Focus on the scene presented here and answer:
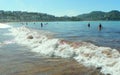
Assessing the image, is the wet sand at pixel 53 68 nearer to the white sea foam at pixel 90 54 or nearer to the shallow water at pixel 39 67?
the shallow water at pixel 39 67

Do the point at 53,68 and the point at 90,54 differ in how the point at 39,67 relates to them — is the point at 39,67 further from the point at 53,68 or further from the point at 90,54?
the point at 90,54


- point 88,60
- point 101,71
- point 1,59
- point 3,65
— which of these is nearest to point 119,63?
point 101,71

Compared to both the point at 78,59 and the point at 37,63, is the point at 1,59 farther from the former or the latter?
A: the point at 78,59

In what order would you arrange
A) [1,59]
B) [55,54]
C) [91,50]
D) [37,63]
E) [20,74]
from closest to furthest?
[20,74]
[37,63]
[1,59]
[91,50]
[55,54]

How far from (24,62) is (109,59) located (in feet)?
16.1

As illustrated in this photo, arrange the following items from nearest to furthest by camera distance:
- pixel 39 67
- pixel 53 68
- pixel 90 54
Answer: pixel 53 68
pixel 39 67
pixel 90 54

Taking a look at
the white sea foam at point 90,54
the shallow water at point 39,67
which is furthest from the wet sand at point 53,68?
the white sea foam at point 90,54

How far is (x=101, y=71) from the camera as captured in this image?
41.0ft

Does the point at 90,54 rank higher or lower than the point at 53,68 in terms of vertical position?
higher

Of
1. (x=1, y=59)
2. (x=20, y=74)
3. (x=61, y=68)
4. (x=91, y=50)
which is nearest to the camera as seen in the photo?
(x=20, y=74)

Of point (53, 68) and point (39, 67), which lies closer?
point (53, 68)

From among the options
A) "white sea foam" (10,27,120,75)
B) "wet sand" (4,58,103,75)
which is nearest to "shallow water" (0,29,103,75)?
"wet sand" (4,58,103,75)

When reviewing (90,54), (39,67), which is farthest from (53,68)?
(90,54)

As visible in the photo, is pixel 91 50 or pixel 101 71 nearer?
pixel 101 71
